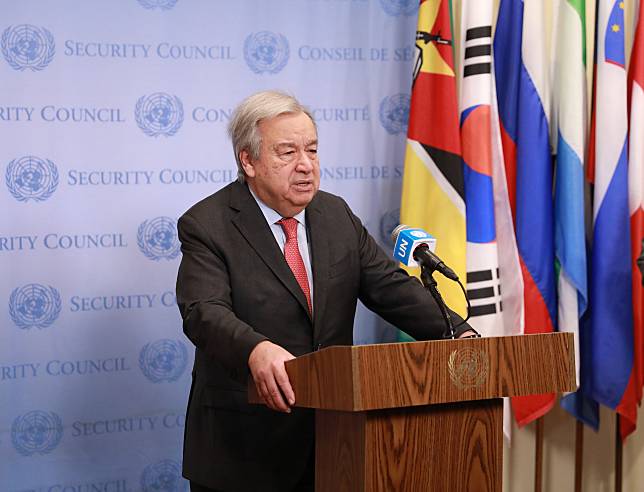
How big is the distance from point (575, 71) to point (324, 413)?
2.06m

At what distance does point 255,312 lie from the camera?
2.35 metres

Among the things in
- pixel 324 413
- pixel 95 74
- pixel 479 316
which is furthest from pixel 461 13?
pixel 324 413

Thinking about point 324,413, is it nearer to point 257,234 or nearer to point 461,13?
point 257,234

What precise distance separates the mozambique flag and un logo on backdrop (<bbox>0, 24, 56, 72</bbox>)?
4.63ft

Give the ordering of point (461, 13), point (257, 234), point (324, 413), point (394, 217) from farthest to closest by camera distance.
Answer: point (394, 217) < point (461, 13) < point (257, 234) < point (324, 413)

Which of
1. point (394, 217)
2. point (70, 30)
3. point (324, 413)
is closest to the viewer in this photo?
point (324, 413)

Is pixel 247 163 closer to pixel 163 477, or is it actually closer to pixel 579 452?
pixel 163 477

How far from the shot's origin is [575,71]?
345cm

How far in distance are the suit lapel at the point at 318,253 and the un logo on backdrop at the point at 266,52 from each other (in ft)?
3.90

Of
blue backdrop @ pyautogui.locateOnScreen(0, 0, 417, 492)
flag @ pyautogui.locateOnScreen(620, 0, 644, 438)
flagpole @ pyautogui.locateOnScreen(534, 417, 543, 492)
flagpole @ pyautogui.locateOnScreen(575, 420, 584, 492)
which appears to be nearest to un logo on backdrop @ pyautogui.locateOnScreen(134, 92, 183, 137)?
blue backdrop @ pyautogui.locateOnScreen(0, 0, 417, 492)

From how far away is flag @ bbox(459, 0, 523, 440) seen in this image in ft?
11.2

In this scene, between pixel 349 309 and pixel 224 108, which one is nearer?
pixel 349 309

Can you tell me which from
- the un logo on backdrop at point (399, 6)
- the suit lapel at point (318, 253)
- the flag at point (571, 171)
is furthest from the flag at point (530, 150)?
the suit lapel at point (318, 253)

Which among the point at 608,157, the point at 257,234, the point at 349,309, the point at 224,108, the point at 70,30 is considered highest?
the point at 70,30
